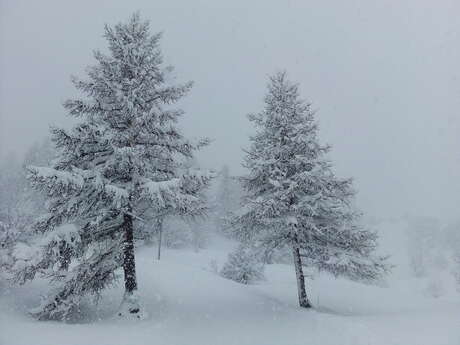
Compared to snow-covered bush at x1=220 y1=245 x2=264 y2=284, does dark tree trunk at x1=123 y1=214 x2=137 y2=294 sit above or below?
above

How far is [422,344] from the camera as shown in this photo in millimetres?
11695

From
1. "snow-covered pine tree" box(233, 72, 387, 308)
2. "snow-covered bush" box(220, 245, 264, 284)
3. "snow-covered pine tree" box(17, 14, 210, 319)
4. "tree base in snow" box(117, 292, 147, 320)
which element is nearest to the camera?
"snow-covered pine tree" box(17, 14, 210, 319)

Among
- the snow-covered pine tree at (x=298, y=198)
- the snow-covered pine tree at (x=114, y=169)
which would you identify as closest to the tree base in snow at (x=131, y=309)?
→ the snow-covered pine tree at (x=114, y=169)

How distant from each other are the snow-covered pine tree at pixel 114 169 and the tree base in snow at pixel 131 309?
0.04 meters

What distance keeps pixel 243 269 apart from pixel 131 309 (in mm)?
18455

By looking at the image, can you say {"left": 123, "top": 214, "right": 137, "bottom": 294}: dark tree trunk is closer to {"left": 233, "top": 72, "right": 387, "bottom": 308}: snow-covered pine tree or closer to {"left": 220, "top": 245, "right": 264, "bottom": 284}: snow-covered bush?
{"left": 233, "top": 72, "right": 387, "bottom": 308}: snow-covered pine tree

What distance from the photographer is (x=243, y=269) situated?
31.2m

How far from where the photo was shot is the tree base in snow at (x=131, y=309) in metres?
13.5

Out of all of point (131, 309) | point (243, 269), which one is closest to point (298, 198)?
point (131, 309)

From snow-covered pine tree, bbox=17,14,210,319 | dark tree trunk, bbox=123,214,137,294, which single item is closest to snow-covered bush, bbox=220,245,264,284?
dark tree trunk, bbox=123,214,137,294

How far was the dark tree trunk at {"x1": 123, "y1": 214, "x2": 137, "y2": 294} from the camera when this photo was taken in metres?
14.0

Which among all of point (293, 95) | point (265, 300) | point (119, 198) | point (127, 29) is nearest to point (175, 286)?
point (265, 300)

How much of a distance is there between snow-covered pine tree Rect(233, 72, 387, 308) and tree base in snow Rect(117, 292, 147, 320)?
6.08 m

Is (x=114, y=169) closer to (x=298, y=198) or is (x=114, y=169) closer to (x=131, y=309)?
(x=131, y=309)
